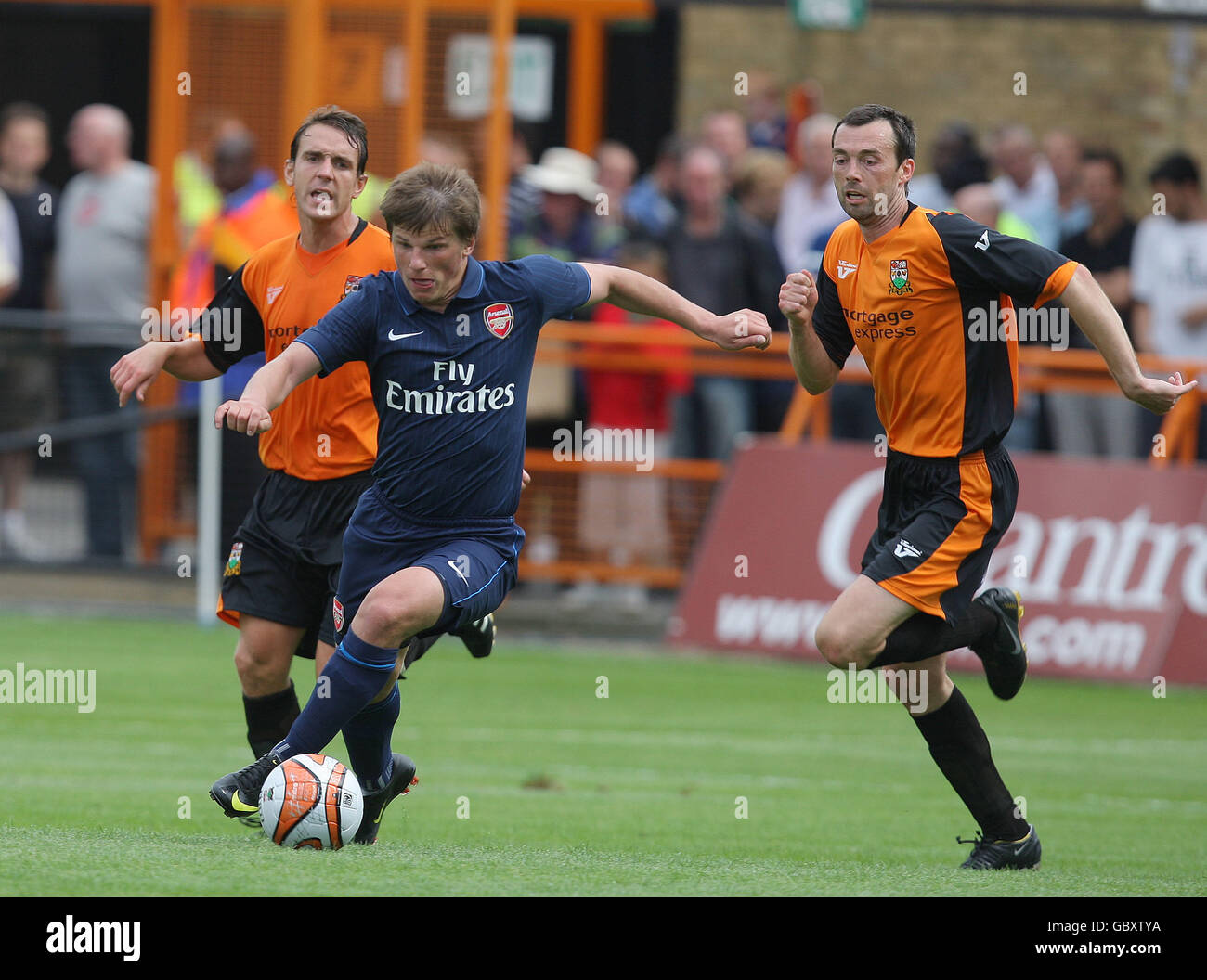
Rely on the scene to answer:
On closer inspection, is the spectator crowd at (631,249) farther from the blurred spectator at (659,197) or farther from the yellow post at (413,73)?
the yellow post at (413,73)

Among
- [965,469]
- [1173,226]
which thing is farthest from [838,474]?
[965,469]

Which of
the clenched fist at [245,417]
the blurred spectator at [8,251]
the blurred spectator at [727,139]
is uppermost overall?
the blurred spectator at [727,139]

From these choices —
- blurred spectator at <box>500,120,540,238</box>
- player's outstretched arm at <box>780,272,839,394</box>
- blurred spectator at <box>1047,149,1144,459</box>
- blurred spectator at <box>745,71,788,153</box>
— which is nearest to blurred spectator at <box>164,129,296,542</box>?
blurred spectator at <box>500,120,540,238</box>

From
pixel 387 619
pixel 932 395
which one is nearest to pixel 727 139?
pixel 932 395

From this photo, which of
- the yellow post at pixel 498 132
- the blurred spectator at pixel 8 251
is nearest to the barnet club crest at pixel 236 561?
the yellow post at pixel 498 132

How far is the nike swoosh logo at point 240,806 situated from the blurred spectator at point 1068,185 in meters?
10.5

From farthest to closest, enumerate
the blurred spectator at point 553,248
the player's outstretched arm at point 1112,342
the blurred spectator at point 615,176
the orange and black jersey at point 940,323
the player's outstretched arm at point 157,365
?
the blurred spectator at point 615,176
the blurred spectator at point 553,248
the orange and black jersey at point 940,323
the player's outstretched arm at point 157,365
the player's outstretched arm at point 1112,342

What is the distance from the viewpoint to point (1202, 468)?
519 inches

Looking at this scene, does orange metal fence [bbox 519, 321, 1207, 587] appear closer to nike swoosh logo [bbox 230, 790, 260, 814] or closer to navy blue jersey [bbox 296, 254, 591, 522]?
navy blue jersey [bbox 296, 254, 591, 522]

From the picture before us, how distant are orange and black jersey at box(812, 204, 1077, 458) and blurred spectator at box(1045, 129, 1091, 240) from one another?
8901 mm

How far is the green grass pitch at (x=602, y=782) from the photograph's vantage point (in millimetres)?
6320

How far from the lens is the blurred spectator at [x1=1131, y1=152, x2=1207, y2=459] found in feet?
46.6
